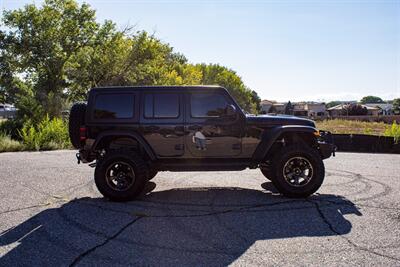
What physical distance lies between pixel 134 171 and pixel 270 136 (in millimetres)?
2441

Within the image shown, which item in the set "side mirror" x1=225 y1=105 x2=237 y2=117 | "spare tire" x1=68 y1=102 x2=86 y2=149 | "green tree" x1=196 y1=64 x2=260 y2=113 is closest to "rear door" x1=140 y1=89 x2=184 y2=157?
"side mirror" x1=225 y1=105 x2=237 y2=117

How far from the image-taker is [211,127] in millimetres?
7328

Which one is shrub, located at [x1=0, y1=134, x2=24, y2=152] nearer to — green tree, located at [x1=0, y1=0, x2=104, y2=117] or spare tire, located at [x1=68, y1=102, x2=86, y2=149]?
spare tire, located at [x1=68, y1=102, x2=86, y2=149]

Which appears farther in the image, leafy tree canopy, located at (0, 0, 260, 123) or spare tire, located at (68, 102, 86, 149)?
leafy tree canopy, located at (0, 0, 260, 123)

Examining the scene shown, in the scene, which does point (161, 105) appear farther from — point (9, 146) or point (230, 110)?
point (9, 146)

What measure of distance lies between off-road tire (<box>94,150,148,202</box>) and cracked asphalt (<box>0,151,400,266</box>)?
17 cm

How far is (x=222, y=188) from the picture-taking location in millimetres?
8312

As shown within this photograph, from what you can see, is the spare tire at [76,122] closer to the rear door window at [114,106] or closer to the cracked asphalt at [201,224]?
the rear door window at [114,106]

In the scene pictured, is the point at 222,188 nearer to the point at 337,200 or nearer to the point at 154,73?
the point at 337,200

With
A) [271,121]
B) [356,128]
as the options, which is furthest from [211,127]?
[356,128]

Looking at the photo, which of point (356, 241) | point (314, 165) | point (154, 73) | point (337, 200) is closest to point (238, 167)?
point (314, 165)

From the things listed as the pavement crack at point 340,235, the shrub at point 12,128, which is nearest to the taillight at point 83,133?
the pavement crack at point 340,235

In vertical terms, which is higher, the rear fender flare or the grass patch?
the rear fender flare

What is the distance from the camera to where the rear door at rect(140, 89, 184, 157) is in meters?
7.33
